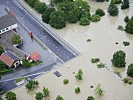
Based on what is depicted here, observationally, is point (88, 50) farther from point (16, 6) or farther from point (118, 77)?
point (16, 6)

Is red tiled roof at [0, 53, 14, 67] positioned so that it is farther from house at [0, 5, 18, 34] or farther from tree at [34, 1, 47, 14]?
tree at [34, 1, 47, 14]

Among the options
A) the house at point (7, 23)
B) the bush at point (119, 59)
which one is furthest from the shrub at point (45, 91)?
the house at point (7, 23)

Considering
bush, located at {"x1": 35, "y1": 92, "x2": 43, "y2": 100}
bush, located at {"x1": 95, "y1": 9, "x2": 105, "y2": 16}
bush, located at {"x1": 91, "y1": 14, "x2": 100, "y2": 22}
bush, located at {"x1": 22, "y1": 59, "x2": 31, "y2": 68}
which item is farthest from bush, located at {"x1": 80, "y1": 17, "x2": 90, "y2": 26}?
bush, located at {"x1": 35, "y1": 92, "x2": 43, "y2": 100}

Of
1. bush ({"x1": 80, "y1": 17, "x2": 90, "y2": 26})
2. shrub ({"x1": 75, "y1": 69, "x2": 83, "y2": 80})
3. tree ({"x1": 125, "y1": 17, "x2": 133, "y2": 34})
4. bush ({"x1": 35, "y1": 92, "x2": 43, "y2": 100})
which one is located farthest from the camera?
bush ({"x1": 80, "y1": 17, "x2": 90, "y2": 26})

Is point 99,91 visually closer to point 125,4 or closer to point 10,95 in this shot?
point 10,95

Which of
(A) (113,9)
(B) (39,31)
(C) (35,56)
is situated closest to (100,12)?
(A) (113,9)

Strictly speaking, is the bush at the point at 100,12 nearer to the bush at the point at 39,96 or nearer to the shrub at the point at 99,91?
the shrub at the point at 99,91

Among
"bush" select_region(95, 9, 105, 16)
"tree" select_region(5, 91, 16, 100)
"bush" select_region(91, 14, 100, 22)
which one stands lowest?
"tree" select_region(5, 91, 16, 100)
